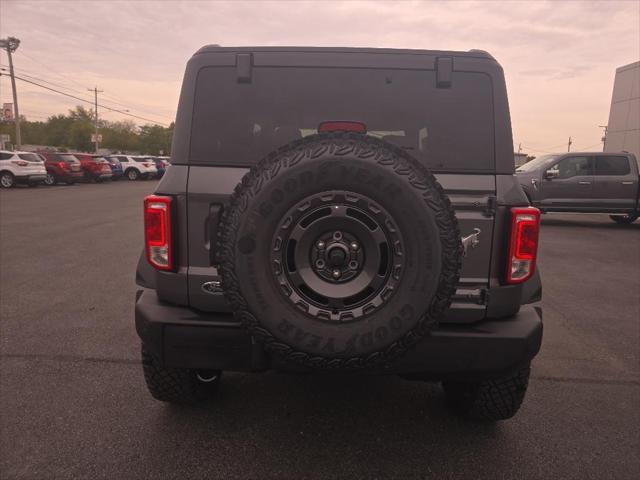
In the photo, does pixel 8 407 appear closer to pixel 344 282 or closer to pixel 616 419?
pixel 344 282

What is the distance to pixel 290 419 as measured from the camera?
110 inches

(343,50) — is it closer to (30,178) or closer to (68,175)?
(30,178)

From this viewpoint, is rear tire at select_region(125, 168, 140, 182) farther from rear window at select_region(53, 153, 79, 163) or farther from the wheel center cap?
the wheel center cap

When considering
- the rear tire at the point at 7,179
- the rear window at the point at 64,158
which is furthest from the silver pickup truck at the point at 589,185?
the rear window at the point at 64,158

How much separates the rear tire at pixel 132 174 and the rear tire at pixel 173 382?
33920 millimetres

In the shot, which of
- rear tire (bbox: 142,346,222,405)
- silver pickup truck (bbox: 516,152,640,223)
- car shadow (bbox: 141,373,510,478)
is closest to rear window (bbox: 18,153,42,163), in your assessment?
silver pickup truck (bbox: 516,152,640,223)

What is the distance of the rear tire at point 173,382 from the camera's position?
2.72m

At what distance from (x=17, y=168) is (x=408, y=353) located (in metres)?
23.6

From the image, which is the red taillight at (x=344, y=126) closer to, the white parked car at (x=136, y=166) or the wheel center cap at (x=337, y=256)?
the wheel center cap at (x=337, y=256)

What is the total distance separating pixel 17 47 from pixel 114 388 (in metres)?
45.4

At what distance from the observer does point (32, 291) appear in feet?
17.6

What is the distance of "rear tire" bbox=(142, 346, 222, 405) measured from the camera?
2.72 m

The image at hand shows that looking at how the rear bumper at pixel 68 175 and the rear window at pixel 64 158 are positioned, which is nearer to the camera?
the rear bumper at pixel 68 175

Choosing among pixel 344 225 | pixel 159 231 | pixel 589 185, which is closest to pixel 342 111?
pixel 344 225
